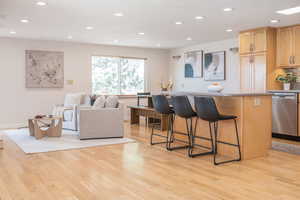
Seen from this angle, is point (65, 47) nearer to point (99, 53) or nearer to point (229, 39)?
point (99, 53)

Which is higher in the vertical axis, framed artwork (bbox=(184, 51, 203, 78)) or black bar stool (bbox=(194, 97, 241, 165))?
framed artwork (bbox=(184, 51, 203, 78))

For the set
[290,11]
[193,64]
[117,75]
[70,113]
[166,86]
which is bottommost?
[70,113]

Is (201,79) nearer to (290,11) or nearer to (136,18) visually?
(136,18)

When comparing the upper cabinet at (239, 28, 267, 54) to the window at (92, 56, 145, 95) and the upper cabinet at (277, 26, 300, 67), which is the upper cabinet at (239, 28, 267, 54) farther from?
the window at (92, 56, 145, 95)

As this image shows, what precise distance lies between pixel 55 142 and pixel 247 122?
3471mm

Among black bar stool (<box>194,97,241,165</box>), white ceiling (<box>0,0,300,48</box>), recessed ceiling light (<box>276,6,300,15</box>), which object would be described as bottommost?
black bar stool (<box>194,97,241,165</box>)

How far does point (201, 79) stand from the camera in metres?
9.09

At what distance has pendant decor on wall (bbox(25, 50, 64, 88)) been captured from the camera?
26.9 ft

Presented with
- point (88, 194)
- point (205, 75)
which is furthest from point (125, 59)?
point (88, 194)

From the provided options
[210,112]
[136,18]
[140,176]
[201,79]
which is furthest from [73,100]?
[140,176]

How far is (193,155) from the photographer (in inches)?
181

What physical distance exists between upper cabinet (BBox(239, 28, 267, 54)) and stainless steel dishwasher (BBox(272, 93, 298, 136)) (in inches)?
45.2

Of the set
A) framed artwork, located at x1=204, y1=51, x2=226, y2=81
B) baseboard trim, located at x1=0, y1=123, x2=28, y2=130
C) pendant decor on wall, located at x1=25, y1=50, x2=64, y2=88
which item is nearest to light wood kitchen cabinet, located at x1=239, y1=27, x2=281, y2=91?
framed artwork, located at x1=204, y1=51, x2=226, y2=81

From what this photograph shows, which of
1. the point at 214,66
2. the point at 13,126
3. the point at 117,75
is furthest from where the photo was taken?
the point at 117,75
